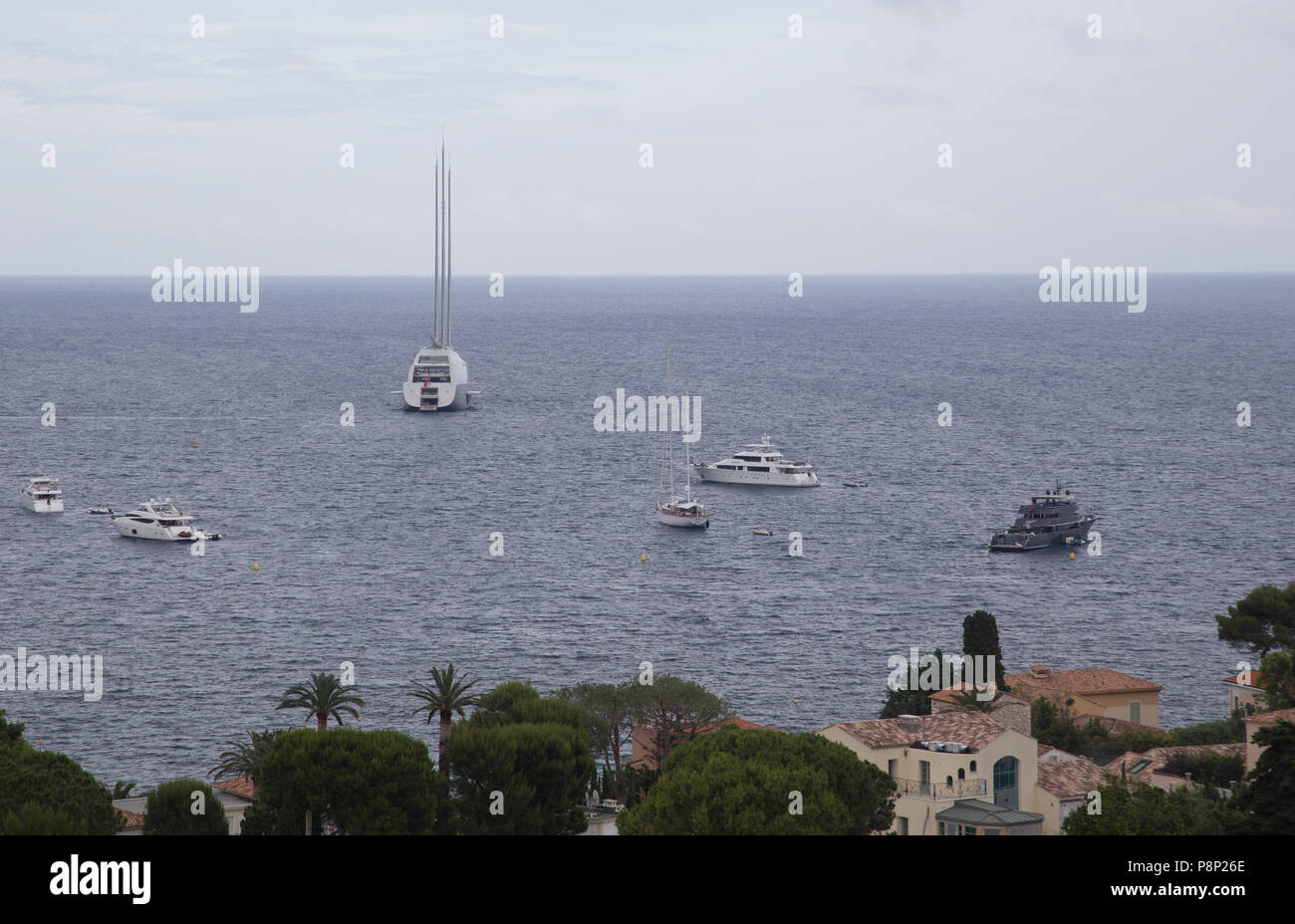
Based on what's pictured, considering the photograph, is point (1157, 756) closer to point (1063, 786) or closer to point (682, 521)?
point (1063, 786)

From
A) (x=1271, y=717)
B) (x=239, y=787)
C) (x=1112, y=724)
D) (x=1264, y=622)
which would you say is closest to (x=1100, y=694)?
(x=1112, y=724)

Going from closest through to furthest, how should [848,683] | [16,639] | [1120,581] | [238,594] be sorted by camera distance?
[848,683], [16,639], [238,594], [1120,581]

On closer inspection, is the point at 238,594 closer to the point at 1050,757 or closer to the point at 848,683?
the point at 848,683

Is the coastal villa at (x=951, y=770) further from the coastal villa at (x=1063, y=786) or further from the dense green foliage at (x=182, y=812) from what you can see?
the dense green foliage at (x=182, y=812)

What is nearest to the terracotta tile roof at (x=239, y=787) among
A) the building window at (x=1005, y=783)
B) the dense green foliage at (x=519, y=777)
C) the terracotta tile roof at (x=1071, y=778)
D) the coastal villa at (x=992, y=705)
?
the dense green foliage at (x=519, y=777)

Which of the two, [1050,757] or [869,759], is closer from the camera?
[869,759]
